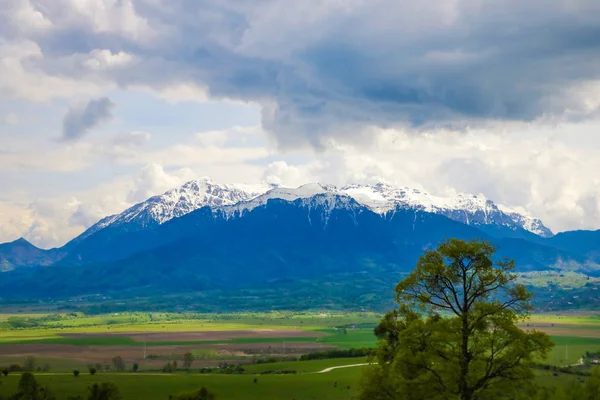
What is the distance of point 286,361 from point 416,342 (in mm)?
131269

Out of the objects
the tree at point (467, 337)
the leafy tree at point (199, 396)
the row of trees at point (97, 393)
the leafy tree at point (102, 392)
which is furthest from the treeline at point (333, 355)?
the tree at point (467, 337)

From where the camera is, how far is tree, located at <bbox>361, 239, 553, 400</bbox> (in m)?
39.7

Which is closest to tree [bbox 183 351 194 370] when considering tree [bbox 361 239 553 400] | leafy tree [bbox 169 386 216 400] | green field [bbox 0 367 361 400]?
green field [bbox 0 367 361 400]

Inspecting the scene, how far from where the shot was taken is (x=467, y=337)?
133 ft

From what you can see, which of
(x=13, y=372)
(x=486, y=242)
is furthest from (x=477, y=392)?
(x=13, y=372)

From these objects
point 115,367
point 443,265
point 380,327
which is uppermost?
point 443,265

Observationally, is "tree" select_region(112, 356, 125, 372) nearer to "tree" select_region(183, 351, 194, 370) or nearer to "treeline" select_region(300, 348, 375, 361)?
"tree" select_region(183, 351, 194, 370)

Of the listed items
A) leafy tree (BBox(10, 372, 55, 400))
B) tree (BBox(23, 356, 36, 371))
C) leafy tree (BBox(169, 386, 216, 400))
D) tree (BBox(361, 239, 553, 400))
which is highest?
tree (BBox(361, 239, 553, 400))

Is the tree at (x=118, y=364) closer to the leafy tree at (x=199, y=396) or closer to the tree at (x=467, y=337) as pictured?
the leafy tree at (x=199, y=396)

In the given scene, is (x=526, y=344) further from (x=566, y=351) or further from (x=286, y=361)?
(x=566, y=351)

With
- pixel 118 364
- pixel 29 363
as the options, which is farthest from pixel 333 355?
pixel 29 363

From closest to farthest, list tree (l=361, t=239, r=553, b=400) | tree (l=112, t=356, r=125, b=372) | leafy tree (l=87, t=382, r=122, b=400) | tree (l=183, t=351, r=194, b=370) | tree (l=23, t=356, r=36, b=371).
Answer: tree (l=361, t=239, r=553, b=400)
leafy tree (l=87, t=382, r=122, b=400)
tree (l=23, t=356, r=36, b=371)
tree (l=112, t=356, r=125, b=372)
tree (l=183, t=351, r=194, b=370)

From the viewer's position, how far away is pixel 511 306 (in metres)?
40.9

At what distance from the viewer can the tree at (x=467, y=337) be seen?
130 feet
